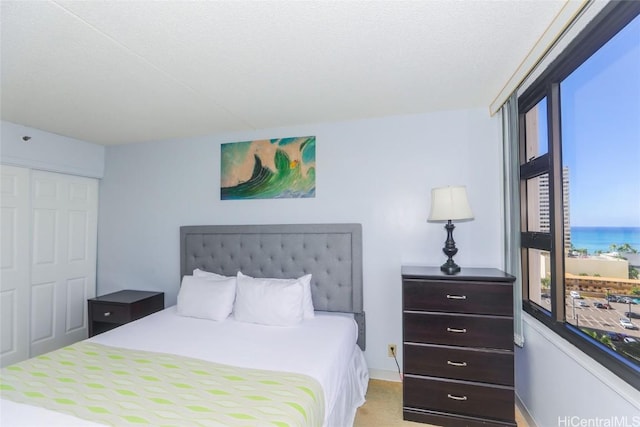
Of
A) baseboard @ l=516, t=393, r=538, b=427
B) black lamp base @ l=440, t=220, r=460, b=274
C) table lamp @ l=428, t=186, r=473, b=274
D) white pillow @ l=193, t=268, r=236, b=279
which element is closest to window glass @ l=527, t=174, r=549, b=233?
table lamp @ l=428, t=186, r=473, b=274

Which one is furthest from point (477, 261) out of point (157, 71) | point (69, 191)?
point (69, 191)

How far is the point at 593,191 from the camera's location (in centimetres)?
153

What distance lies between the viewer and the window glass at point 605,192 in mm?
1288

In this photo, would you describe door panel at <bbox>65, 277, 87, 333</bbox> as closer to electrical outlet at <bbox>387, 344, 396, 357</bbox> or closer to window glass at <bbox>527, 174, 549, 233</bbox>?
electrical outlet at <bbox>387, 344, 396, 357</bbox>

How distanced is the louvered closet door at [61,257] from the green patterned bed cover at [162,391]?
1721mm

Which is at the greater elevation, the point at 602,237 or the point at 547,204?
the point at 547,204

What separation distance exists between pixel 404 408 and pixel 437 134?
2171 mm

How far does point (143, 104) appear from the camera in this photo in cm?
238

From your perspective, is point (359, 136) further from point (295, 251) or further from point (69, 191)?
point (69, 191)

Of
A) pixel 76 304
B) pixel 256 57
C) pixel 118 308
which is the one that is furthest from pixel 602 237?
pixel 76 304

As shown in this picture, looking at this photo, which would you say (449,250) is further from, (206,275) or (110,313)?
(110,313)

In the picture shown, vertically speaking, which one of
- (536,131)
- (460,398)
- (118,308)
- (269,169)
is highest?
Answer: (536,131)

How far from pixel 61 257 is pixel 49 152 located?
110 cm

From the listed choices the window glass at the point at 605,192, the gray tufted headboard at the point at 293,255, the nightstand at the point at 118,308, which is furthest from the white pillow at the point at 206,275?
the window glass at the point at 605,192
